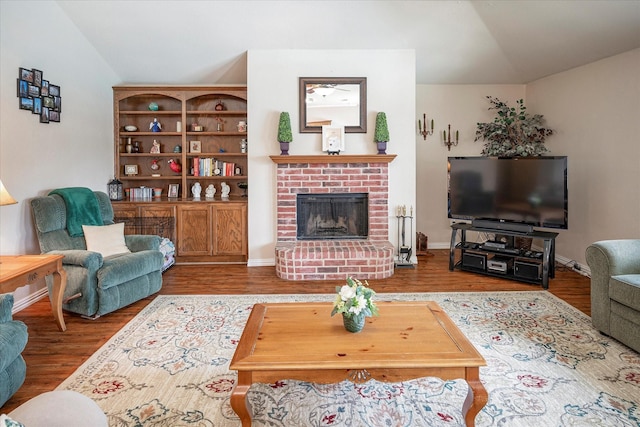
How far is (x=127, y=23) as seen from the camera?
4.48m

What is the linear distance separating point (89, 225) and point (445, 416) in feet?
11.8

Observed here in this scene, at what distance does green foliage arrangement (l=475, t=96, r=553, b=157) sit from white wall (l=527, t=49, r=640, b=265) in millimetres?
185

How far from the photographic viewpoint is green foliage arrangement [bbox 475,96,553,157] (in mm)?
5145

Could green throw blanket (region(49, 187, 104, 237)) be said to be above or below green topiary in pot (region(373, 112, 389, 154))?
below

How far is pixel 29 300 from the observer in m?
3.64

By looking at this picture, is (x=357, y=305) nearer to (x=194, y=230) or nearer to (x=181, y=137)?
(x=194, y=230)

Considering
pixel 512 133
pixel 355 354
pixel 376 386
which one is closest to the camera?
pixel 355 354

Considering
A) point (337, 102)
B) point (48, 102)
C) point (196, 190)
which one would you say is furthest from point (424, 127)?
point (48, 102)

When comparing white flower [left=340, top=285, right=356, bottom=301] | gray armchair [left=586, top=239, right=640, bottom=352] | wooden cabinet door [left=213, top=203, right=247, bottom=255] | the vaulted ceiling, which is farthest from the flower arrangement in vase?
the vaulted ceiling

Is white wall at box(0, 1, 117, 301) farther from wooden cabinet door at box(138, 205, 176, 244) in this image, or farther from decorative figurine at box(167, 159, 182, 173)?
decorative figurine at box(167, 159, 182, 173)

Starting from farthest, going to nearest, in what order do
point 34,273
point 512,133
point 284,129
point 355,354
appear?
point 512,133, point 284,129, point 34,273, point 355,354

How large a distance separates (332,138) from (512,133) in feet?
8.30

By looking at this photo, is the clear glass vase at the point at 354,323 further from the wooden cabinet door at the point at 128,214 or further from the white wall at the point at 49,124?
the wooden cabinet door at the point at 128,214

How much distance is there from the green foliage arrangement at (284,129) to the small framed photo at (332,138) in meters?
0.44
